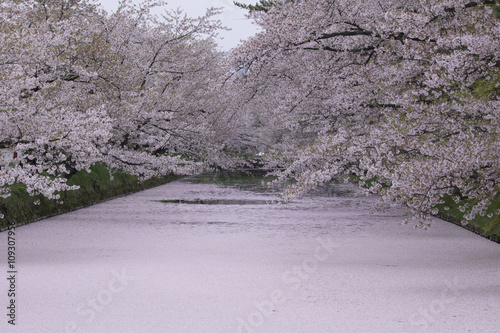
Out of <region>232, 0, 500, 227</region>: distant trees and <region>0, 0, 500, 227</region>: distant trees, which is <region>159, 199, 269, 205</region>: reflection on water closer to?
<region>0, 0, 500, 227</region>: distant trees

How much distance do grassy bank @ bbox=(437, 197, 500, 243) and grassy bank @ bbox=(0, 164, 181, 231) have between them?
384 inches

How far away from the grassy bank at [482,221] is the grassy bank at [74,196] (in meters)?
9.76

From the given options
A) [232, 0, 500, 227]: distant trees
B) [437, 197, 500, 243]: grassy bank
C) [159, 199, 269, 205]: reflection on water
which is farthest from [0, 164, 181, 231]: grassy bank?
[437, 197, 500, 243]: grassy bank

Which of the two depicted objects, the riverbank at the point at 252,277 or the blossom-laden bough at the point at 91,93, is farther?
the blossom-laden bough at the point at 91,93

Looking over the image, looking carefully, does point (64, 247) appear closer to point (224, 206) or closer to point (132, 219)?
point (132, 219)

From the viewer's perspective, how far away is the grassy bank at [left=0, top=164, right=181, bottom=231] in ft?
49.4

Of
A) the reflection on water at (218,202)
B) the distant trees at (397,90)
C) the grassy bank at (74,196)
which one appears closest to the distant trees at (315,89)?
the distant trees at (397,90)

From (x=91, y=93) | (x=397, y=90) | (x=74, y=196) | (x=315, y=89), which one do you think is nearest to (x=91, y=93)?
(x=91, y=93)

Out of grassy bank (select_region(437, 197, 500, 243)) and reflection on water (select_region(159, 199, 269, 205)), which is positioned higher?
grassy bank (select_region(437, 197, 500, 243))

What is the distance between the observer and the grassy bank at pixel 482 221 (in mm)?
10373

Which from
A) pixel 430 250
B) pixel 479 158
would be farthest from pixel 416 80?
pixel 479 158

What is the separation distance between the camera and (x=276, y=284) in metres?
7.95

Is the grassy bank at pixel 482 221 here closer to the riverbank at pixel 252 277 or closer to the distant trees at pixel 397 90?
the riverbank at pixel 252 277

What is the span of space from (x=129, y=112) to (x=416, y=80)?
30.1 ft
